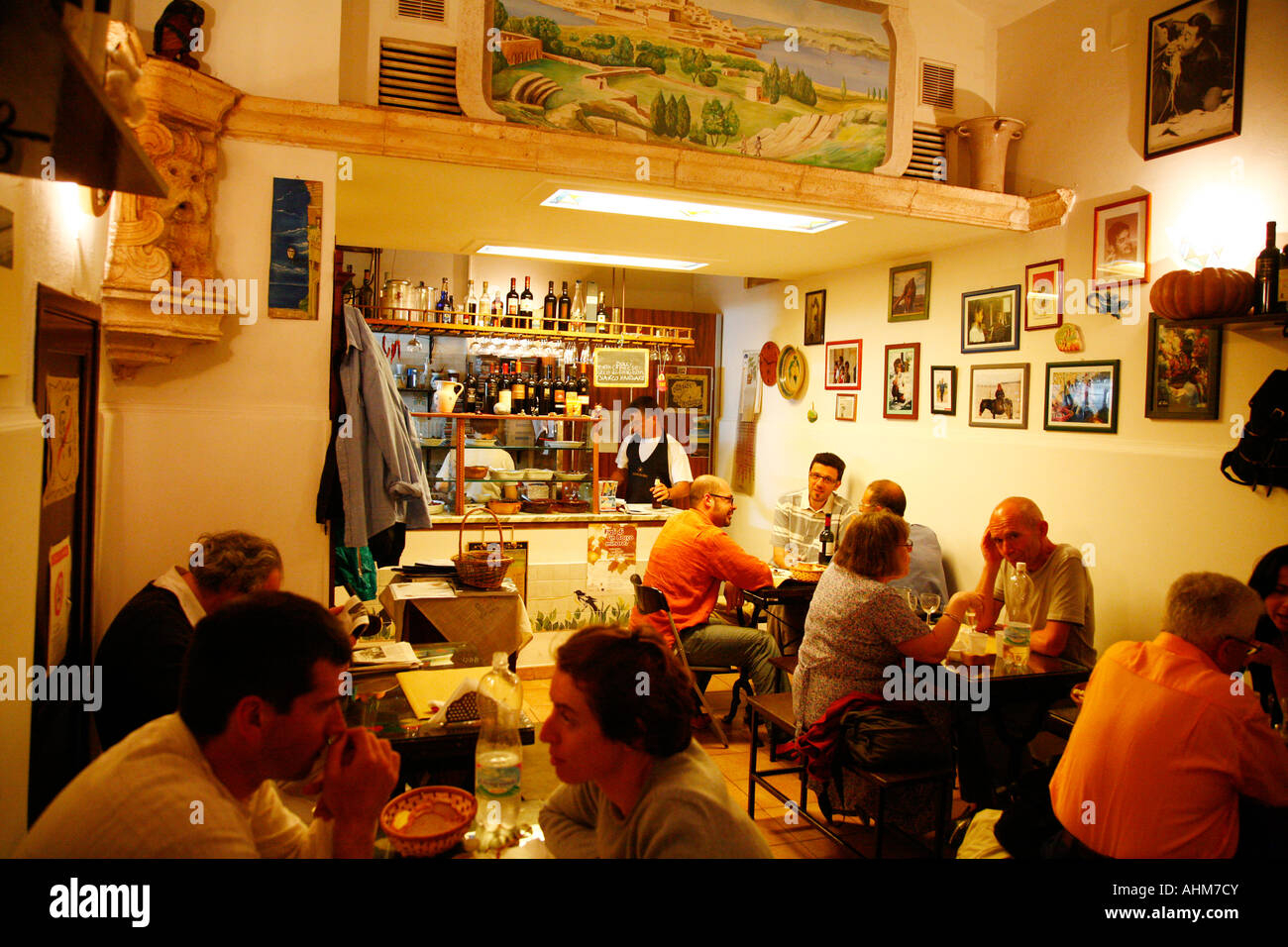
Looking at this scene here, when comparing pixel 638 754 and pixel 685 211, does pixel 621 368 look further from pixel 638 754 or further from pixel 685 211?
pixel 638 754

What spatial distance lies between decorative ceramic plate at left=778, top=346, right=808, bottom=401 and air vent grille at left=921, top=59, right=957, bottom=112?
254 centimetres

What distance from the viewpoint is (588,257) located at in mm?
6539

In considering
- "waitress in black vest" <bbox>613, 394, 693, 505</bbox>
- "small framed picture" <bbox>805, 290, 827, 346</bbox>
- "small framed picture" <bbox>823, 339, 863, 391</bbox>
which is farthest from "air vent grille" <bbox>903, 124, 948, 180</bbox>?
"waitress in black vest" <bbox>613, 394, 693, 505</bbox>


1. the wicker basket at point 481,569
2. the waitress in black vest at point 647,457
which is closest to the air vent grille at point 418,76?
the wicker basket at point 481,569

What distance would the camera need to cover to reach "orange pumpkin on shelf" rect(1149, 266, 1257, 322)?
3494 millimetres

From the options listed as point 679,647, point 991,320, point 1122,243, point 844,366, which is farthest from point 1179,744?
point 844,366

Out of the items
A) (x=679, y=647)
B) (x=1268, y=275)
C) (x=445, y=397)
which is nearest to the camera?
(x=1268, y=275)

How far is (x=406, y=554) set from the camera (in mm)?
5734

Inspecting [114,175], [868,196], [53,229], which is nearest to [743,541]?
[868,196]

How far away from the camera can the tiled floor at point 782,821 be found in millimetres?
3615

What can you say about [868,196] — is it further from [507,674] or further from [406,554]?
[406,554]

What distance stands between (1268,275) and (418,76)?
3.88 metres

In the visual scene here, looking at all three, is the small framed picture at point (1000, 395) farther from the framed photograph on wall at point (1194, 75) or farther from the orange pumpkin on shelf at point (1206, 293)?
the framed photograph on wall at point (1194, 75)

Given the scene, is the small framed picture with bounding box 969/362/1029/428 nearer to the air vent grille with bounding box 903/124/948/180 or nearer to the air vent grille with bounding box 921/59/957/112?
the air vent grille with bounding box 903/124/948/180
